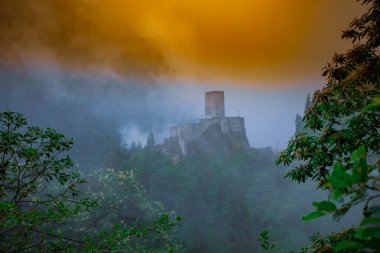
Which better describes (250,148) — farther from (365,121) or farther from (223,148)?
(365,121)

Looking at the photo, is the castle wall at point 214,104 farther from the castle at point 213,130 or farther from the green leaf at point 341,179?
the green leaf at point 341,179

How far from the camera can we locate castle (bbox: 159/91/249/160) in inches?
2087

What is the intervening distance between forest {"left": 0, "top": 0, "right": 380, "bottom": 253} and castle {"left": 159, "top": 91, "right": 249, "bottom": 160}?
217 cm

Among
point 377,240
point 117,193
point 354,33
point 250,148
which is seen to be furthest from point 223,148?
point 377,240

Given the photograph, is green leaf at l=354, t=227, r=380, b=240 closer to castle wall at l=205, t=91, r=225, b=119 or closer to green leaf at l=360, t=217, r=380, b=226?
green leaf at l=360, t=217, r=380, b=226

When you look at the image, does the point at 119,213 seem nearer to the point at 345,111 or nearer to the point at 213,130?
the point at 345,111

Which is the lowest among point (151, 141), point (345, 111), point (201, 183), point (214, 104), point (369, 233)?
point (369, 233)

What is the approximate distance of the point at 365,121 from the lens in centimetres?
391

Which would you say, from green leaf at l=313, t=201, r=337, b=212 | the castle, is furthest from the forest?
the castle

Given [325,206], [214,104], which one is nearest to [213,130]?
[214,104]

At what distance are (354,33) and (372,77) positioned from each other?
106 centimetres

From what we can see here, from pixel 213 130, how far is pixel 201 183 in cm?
1515

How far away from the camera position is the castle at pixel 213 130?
174ft

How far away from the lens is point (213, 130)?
5362 cm
